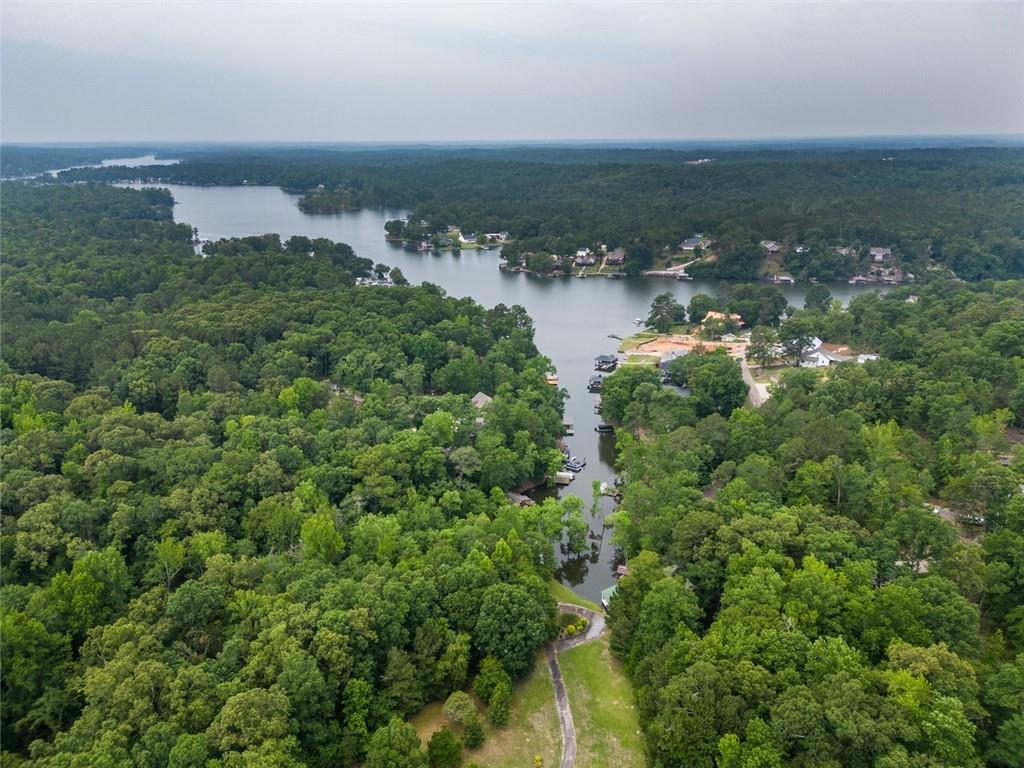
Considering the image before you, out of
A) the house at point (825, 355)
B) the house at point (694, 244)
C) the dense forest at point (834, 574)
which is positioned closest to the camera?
the dense forest at point (834, 574)

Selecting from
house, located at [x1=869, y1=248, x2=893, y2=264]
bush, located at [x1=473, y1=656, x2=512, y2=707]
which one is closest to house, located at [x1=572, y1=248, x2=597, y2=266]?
house, located at [x1=869, y1=248, x2=893, y2=264]

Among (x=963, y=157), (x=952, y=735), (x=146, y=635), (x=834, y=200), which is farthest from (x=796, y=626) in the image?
(x=963, y=157)

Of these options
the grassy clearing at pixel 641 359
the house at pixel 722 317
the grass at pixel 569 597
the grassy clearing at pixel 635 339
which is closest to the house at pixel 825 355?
the house at pixel 722 317

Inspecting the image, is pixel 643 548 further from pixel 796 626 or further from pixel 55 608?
pixel 55 608

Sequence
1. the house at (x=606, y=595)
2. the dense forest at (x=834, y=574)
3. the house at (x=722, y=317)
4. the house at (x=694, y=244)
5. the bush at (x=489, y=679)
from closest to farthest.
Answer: the dense forest at (x=834, y=574) → the bush at (x=489, y=679) → the house at (x=606, y=595) → the house at (x=722, y=317) → the house at (x=694, y=244)

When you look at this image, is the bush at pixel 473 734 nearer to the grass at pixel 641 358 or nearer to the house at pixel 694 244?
the grass at pixel 641 358

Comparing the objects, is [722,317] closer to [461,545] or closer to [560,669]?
[461,545]
